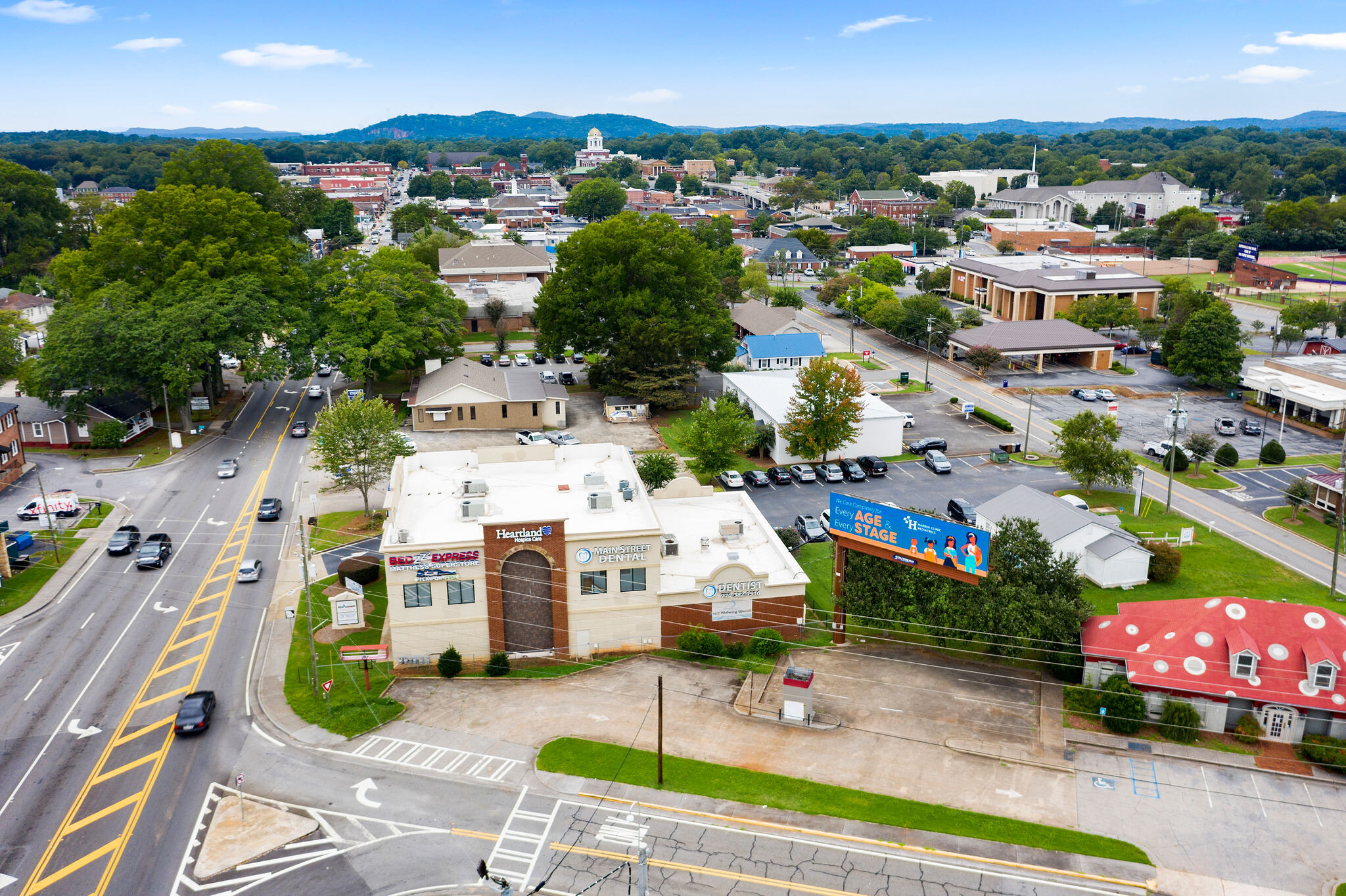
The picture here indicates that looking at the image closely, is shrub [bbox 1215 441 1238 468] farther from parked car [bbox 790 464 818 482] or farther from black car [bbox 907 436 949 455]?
parked car [bbox 790 464 818 482]

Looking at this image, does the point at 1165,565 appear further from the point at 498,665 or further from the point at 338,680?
the point at 338,680

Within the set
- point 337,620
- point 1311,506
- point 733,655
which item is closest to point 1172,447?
point 1311,506

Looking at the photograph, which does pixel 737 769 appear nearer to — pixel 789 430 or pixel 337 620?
pixel 337 620

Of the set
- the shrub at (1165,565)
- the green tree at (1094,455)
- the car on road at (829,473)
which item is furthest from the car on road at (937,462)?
the shrub at (1165,565)

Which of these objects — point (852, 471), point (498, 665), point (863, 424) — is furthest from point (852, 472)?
point (498, 665)

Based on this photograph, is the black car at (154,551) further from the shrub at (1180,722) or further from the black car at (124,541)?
the shrub at (1180,722)

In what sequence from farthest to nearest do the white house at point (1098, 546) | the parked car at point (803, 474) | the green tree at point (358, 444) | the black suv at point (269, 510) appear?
the parked car at point (803, 474), the black suv at point (269, 510), the green tree at point (358, 444), the white house at point (1098, 546)
